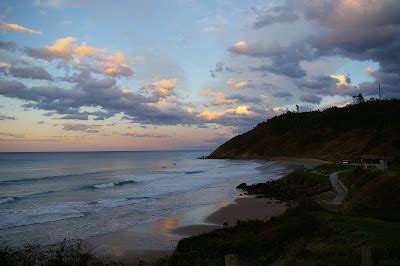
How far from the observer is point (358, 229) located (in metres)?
12.0

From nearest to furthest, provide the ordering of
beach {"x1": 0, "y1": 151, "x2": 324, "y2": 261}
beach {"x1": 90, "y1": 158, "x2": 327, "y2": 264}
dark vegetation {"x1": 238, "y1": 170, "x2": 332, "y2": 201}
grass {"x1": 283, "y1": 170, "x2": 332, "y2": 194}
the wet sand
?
beach {"x1": 90, "y1": 158, "x2": 327, "y2": 264} < beach {"x1": 0, "y1": 151, "x2": 324, "y2": 261} < the wet sand < dark vegetation {"x1": 238, "y1": 170, "x2": 332, "y2": 201} < grass {"x1": 283, "y1": 170, "x2": 332, "y2": 194}

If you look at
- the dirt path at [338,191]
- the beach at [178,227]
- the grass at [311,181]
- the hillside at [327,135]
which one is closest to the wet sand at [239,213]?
the beach at [178,227]

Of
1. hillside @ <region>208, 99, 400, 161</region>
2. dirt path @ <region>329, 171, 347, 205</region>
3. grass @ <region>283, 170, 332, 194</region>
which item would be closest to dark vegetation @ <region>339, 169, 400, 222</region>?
dirt path @ <region>329, 171, 347, 205</region>

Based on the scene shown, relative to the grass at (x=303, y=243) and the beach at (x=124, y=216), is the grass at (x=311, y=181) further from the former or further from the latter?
the grass at (x=303, y=243)

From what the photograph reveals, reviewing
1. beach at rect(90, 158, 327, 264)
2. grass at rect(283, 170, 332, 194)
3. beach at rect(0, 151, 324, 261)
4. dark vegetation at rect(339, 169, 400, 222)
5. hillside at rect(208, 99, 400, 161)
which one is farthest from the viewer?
hillside at rect(208, 99, 400, 161)

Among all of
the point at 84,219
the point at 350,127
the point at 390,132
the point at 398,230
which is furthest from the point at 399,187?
the point at 350,127

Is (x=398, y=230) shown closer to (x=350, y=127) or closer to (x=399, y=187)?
(x=399, y=187)

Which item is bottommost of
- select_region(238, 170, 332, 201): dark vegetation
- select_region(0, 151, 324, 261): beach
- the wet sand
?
select_region(0, 151, 324, 261): beach

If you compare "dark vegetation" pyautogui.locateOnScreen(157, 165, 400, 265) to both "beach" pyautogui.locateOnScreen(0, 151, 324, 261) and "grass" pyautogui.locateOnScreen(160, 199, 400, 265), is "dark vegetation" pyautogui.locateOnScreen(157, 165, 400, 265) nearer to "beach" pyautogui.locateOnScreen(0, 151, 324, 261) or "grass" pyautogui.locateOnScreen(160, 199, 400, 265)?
"grass" pyautogui.locateOnScreen(160, 199, 400, 265)

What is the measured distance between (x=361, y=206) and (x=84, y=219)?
664 inches

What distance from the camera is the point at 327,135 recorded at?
4535 inches

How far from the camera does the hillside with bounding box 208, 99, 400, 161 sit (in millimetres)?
83562

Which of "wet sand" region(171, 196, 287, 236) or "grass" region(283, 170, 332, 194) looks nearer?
"wet sand" region(171, 196, 287, 236)

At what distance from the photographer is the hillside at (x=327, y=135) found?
8356 cm
